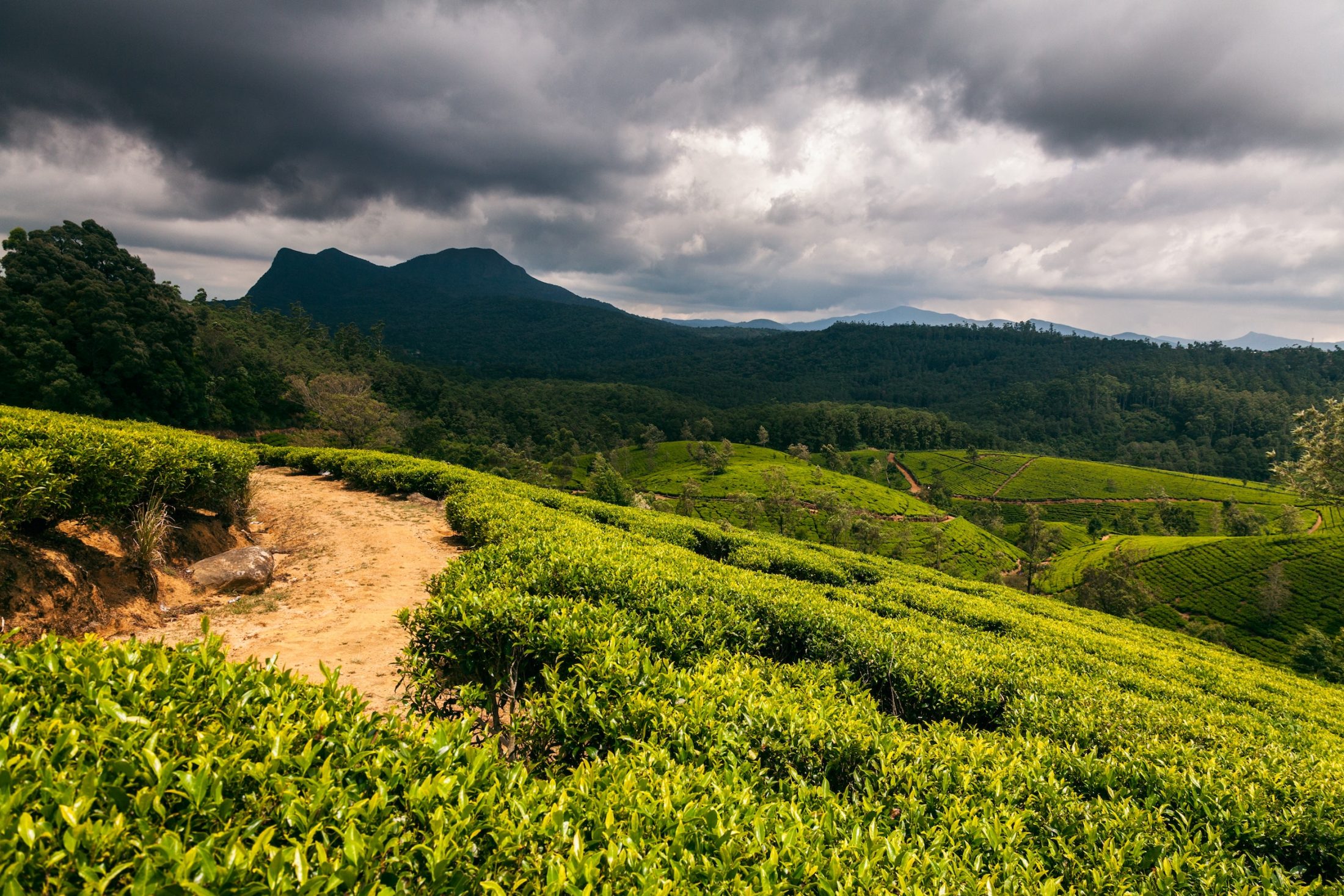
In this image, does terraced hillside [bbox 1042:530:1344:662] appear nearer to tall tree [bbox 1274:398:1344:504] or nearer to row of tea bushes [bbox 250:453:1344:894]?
tall tree [bbox 1274:398:1344:504]

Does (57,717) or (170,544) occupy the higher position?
(57,717)

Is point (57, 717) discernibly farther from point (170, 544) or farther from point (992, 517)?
point (992, 517)

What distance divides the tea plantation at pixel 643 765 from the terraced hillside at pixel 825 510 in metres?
55.1

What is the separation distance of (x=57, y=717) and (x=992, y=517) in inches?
4740

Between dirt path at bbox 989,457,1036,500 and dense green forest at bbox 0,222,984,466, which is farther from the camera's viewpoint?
dirt path at bbox 989,457,1036,500

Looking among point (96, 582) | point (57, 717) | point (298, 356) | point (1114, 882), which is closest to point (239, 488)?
point (96, 582)

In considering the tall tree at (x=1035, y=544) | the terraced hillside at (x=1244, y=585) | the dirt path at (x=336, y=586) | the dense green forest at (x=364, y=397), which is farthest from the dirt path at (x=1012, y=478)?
the dirt path at (x=336, y=586)

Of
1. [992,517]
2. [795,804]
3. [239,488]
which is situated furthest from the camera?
[992,517]

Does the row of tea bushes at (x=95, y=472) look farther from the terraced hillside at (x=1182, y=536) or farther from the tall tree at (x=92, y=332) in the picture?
the terraced hillside at (x=1182, y=536)

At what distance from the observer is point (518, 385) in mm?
192750

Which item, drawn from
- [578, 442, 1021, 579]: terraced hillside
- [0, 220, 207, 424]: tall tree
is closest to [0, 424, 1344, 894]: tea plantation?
[0, 220, 207, 424]: tall tree

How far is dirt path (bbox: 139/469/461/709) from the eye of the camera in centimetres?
762

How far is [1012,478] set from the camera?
128125 mm

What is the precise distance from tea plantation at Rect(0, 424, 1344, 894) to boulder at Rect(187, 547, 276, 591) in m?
4.76
